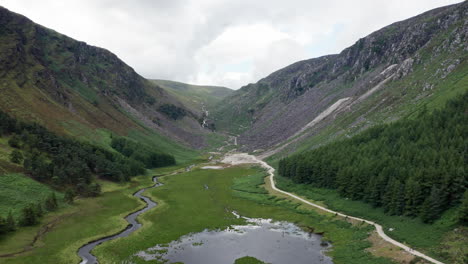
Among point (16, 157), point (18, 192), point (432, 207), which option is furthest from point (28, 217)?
point (432, 207)

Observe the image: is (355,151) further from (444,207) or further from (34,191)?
(34,191)

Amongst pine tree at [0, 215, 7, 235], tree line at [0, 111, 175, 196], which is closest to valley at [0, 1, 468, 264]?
pine tree at [0, 215, 7, 235]

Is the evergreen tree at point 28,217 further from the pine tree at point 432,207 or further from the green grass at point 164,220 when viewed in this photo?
the pine tree at point 432,207

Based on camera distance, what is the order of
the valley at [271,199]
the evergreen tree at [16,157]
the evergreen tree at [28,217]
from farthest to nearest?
1. the evergreen tree at [16,157]
2. the evergreen tree at [28,217]
3. the valley at [271,199]

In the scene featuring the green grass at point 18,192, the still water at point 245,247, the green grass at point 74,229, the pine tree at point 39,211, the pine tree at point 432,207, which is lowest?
the green grass at point 74,229

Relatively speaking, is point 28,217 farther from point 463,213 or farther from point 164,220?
point 463,213

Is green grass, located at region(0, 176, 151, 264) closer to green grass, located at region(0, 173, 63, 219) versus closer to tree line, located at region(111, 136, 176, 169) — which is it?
green grass, located at region(0, 173, 63, 219)

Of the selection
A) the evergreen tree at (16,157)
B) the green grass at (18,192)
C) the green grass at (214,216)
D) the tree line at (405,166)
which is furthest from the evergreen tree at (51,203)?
the tree line at (405,166)

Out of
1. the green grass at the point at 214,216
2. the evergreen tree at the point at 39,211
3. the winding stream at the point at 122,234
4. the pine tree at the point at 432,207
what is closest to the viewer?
the winding stream at the point at 122,234
